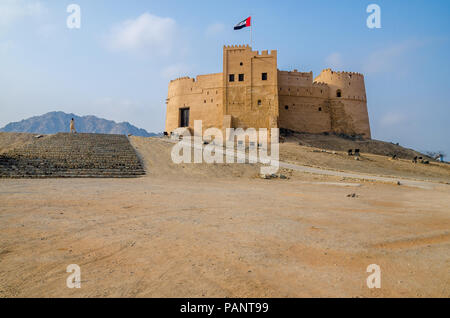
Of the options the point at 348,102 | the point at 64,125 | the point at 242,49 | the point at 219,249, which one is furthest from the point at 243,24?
the point at 64,125

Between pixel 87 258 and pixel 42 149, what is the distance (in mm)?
19271

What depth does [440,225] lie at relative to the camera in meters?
5.72

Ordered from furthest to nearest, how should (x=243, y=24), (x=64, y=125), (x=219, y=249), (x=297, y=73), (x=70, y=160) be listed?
(x=64, y=125)
(x=297, y=73)
(x=243, y=24)
(x=70, y=160)
(x=219, y=249)

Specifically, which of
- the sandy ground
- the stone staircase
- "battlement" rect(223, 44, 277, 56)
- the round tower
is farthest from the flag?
the sandy ground

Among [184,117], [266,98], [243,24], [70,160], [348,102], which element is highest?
[243,24]

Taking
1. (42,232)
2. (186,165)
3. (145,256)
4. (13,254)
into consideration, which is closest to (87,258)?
(145,256)

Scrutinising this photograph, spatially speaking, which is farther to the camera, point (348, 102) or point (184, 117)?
point (348, 102)

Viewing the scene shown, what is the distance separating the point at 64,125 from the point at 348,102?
456 ft

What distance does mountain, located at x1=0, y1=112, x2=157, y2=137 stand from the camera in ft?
420

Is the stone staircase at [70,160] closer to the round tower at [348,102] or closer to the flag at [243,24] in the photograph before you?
the flag at [243,24]

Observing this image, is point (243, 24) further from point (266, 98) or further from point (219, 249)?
point (219, 249)

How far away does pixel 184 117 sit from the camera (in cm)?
3706

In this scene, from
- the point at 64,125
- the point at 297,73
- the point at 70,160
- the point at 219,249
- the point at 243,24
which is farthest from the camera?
the point at 64,125

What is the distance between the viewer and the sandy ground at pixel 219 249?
9.69ft
